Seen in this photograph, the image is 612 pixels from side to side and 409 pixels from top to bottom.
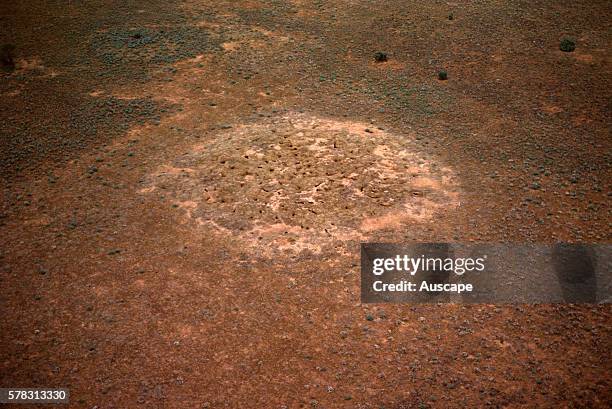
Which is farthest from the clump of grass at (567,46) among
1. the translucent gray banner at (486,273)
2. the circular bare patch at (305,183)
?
the translucent gray banner at (486,273)

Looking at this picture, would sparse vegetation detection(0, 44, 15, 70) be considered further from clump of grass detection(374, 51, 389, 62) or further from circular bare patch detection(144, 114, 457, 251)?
clump of grass detection(374, 51, 389, 62)

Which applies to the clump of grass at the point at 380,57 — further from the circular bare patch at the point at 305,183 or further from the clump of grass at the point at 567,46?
the clump of grass at the point at 567,46

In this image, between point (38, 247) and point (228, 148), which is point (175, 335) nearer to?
point (38, 247)

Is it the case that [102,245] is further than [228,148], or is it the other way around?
[228,148]

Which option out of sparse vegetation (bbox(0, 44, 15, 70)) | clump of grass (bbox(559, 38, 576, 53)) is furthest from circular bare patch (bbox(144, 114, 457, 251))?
sparse vegetation (bbox(0, 44, 15, 70))

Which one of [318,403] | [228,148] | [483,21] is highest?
[483,21]

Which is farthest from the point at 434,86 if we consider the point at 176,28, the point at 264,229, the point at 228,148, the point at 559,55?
the point at 176,28

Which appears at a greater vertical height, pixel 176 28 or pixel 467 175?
pixel 176 28
